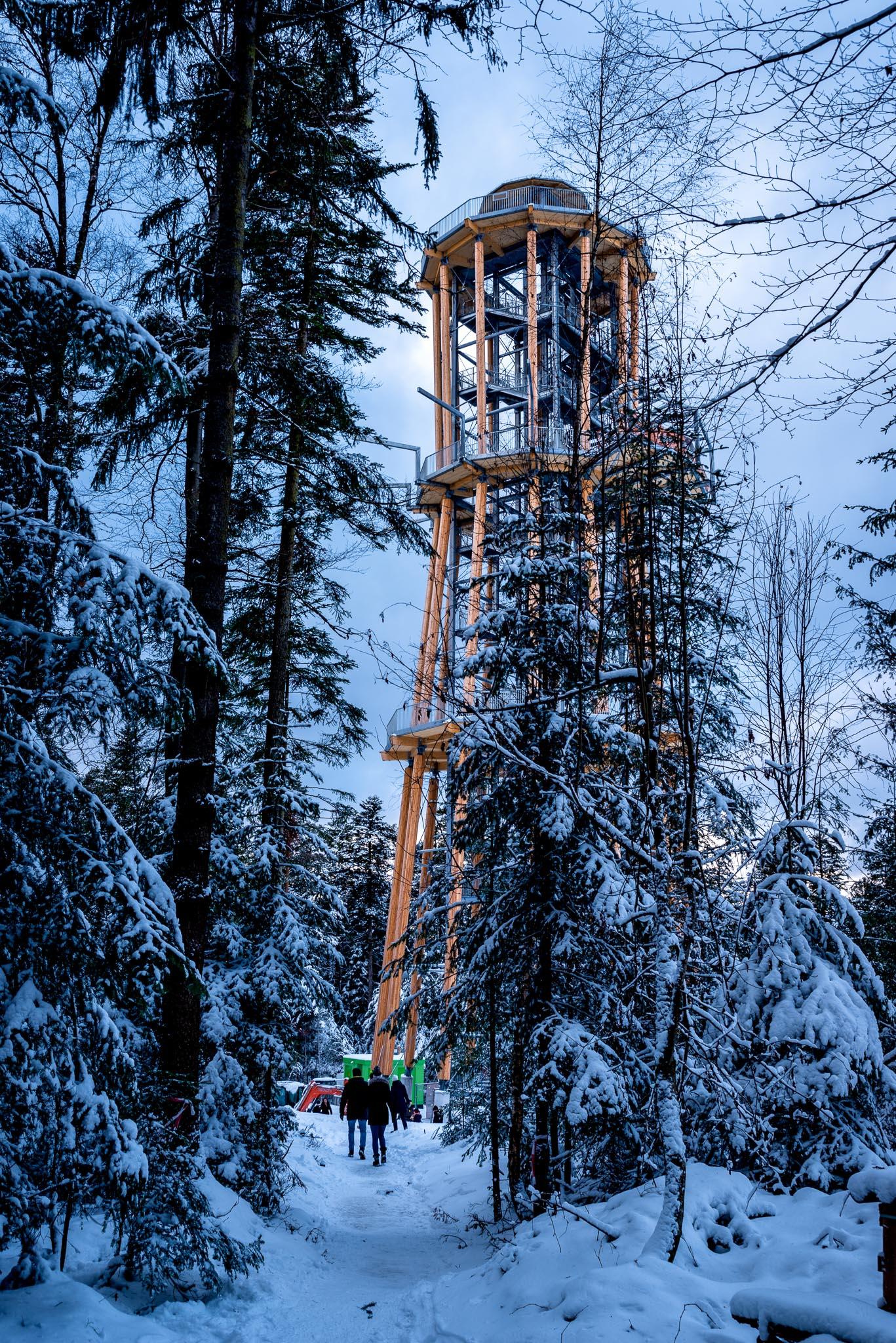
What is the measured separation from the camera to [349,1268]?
731 centimetres

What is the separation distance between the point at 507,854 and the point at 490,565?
2.83 meters

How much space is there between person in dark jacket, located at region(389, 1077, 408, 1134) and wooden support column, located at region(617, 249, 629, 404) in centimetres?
1745

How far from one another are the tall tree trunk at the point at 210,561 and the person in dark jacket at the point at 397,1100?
14.4 m

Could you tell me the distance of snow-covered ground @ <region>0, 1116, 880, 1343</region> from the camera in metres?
4.23

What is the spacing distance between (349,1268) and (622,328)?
7237 mm

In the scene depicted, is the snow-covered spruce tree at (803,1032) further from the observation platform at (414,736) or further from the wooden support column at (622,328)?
the observation platform at (414,736)

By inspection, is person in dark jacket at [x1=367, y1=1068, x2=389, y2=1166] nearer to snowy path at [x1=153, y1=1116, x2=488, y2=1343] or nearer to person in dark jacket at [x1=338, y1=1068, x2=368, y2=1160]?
person in dark jacket at [x1=338, y1=1068, x2=368, y2=1160]

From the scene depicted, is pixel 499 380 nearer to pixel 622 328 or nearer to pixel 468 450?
pixel 468 450

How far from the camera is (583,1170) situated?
28.0 feet

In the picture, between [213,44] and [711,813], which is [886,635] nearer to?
[711,813]

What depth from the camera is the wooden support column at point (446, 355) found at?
2269cm

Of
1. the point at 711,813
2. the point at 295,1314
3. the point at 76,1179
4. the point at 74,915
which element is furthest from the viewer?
the point at 711,813

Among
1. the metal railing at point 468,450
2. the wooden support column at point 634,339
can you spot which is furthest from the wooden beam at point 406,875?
the wooden support column at point 634,339

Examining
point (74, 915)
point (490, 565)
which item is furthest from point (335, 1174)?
point (74, 915)
